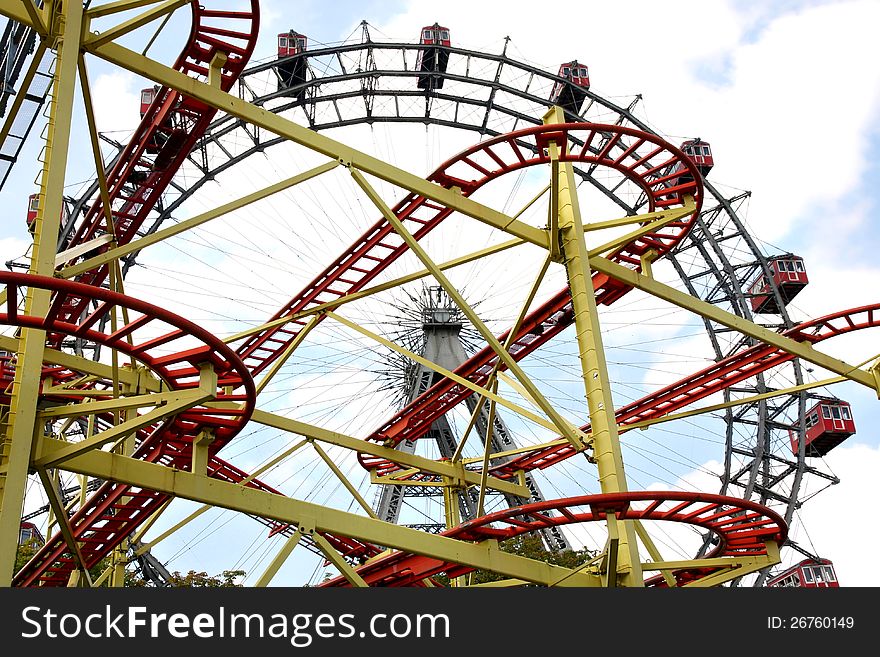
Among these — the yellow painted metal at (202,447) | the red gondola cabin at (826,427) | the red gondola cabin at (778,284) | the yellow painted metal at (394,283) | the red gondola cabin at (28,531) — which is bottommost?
the yellow painted metal at (202,447)

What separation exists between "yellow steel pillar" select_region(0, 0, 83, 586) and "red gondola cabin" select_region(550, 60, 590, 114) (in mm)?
25510

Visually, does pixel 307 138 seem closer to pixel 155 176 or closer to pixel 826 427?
pixel 155 176

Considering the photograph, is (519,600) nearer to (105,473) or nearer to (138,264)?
(105,473)

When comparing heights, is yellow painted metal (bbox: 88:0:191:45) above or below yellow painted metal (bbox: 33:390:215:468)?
above

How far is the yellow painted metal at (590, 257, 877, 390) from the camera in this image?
16328mm

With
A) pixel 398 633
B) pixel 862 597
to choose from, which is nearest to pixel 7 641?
pixel 398 633

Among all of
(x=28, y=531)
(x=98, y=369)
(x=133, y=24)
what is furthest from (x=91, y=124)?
(x=28, y=531)

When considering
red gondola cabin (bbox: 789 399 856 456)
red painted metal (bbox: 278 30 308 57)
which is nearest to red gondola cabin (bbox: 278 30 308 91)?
red painted metal (bbox: 278 30 308 57)

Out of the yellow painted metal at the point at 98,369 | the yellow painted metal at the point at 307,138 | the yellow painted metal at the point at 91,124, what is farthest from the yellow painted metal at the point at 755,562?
the yellow painted metal at the point at 91,124

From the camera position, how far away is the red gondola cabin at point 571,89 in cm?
3528

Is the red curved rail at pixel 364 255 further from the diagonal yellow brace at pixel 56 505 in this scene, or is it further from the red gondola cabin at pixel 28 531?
the red gondola cabin at pixel 28 531

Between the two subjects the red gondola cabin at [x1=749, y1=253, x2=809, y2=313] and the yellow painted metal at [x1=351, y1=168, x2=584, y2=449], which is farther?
the red gondola cabin at [x1=749, y1=253, x2=809, y2=313]

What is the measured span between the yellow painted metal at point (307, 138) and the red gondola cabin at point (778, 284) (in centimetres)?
2349

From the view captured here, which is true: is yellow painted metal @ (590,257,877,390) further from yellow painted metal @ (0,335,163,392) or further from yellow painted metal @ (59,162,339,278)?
yellow painted metal @ (0,335,163,392)
